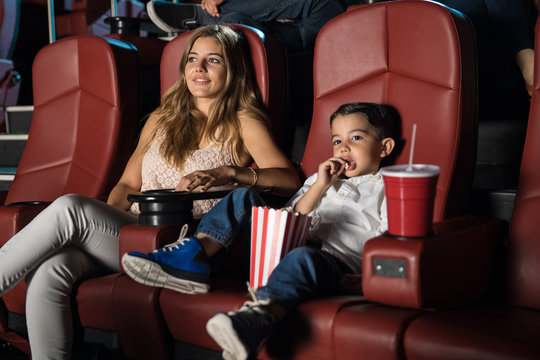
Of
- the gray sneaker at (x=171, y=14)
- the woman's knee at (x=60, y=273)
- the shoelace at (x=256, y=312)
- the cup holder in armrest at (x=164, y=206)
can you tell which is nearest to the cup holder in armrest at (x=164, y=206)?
the cup holder in armrest at (x=164, y=206)

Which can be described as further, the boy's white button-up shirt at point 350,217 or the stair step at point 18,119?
the stair step at point 18,119

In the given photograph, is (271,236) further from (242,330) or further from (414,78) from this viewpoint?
(414,78)

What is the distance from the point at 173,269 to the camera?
1217 mm

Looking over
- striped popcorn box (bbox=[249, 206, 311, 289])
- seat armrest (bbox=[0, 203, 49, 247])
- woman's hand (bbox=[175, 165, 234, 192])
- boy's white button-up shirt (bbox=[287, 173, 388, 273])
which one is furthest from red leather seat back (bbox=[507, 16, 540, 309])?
seat armrest (bbox=[0, 203, 49, 247])

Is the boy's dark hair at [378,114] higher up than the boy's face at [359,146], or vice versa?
the boy's dark hair at [378,114]

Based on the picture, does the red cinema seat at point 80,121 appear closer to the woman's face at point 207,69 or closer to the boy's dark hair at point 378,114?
the woman's face at point 207,69

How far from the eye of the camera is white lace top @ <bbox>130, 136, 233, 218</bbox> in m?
1.68

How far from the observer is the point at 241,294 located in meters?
1.18

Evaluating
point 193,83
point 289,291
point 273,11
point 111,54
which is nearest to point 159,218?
point 289,291

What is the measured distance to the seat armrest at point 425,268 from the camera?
989 mm

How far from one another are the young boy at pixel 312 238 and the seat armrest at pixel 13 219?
1.50 feet

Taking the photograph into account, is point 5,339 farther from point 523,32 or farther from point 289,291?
point 523,32

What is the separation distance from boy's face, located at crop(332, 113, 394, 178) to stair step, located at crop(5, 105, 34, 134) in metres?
2.26

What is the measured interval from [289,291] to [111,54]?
1.25m
